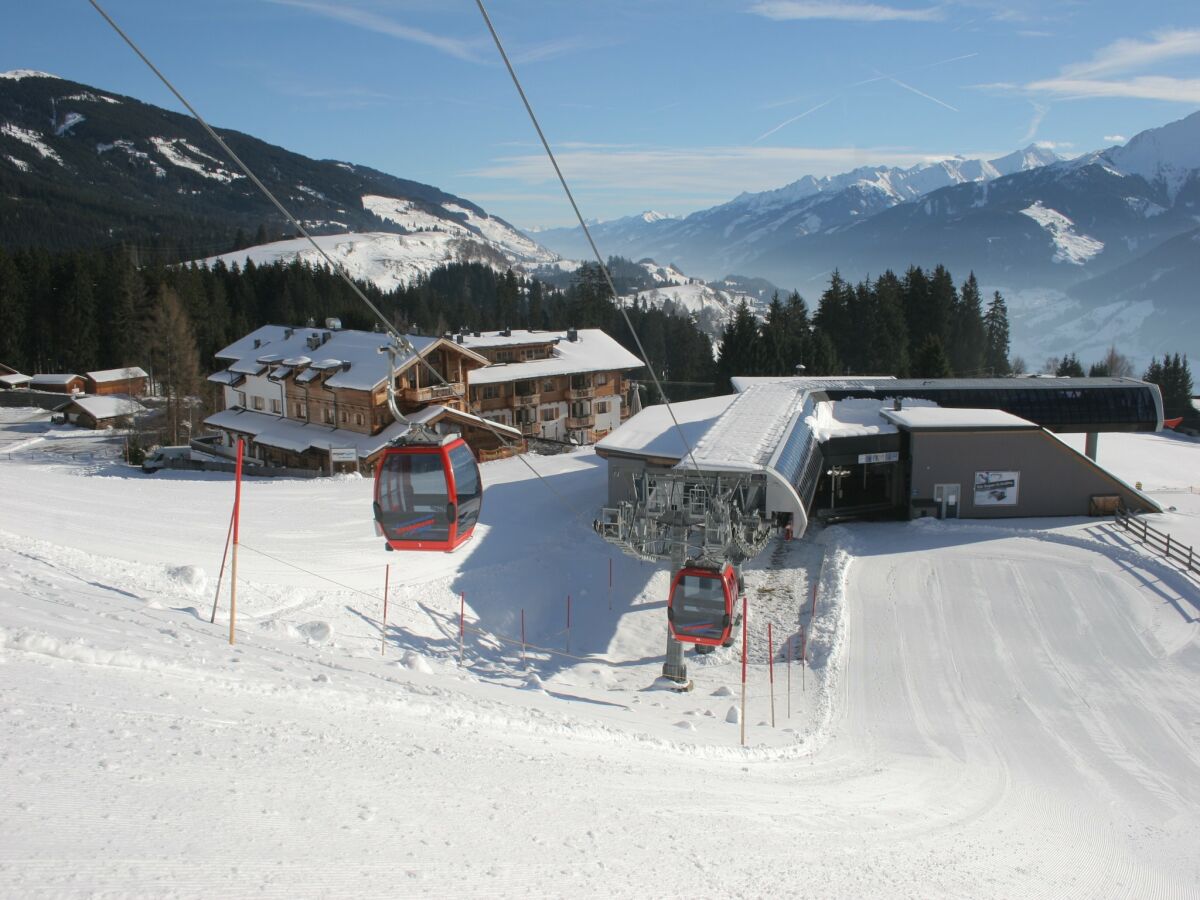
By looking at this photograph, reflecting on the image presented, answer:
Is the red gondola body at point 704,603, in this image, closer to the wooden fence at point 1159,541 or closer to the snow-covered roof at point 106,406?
the wooden fence at point 1159,541

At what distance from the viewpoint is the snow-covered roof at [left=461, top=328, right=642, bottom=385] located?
48906mm

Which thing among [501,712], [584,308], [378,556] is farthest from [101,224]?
[501,712]

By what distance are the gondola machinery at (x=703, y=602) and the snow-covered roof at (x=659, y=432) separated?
11.2 m

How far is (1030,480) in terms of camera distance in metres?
29.2

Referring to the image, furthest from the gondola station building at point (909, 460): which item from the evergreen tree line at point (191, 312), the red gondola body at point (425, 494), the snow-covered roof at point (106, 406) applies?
the snow-covered roof at point (106, 406)

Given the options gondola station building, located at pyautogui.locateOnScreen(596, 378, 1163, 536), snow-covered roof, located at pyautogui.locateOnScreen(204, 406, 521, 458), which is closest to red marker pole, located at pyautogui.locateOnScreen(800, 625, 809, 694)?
gondola station building, located at pyautogui.locateOnScreen(596, 378, 1163, 536)

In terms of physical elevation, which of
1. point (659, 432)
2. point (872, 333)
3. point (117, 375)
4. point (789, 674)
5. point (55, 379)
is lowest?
point (789, 674)

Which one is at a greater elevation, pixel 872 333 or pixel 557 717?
pixel 872 333

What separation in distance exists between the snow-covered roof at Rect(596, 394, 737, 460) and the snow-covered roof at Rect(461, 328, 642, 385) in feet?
51.5

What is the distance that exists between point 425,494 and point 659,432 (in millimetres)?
16950

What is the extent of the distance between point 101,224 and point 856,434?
179 meters

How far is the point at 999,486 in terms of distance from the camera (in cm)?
2934

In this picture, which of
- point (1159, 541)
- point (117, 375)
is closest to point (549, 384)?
point (1159, 541)

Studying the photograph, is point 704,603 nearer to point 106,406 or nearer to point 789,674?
point 789,674
